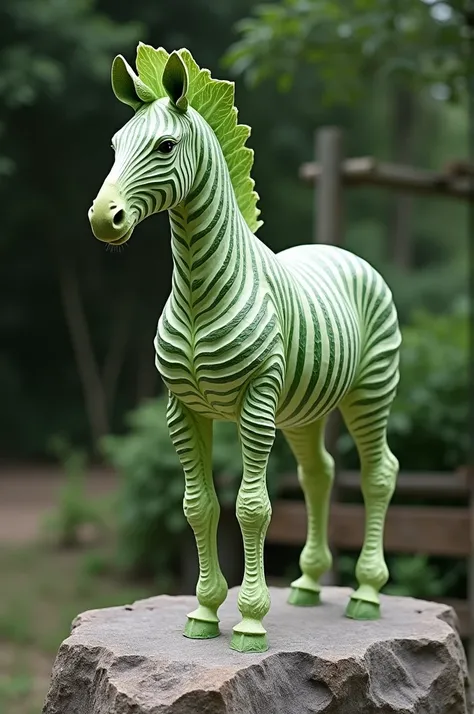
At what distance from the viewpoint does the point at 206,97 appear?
2.54 meters

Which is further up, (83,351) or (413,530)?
(83,351)

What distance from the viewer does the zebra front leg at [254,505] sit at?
8.00 ft

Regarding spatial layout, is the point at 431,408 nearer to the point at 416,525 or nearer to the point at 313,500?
the point at 416,525

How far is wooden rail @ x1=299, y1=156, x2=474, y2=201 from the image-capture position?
5.06 meters

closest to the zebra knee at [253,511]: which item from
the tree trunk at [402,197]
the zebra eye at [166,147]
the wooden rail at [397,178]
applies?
the zebra eye at [166,147]

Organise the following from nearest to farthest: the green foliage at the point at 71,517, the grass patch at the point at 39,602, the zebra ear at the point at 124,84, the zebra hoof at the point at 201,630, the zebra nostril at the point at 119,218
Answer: the zebra nostril at the point at 119,218, the zebra ear at the point at 124,84, the zebra hoof at the point at 201,630, the grass patch at the point at 39,602, the green foliage at the point at 71,517

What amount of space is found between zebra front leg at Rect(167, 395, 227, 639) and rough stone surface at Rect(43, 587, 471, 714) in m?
0.07

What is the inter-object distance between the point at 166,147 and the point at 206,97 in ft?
1.04

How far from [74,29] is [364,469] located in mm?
8362

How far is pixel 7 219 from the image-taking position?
41.5ft

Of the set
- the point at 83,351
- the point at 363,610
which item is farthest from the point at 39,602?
the point at 83,351

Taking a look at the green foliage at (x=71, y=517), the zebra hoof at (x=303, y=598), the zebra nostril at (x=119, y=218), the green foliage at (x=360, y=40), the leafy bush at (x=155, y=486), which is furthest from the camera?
the green foliage at (x=71, y=517)

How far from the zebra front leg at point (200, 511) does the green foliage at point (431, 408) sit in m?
3.17

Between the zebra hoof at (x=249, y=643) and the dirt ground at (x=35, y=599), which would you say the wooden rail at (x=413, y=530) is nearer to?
the dirt ground at (x=35, y=599)
